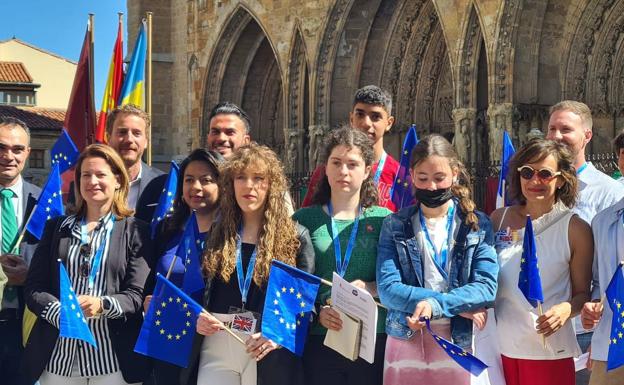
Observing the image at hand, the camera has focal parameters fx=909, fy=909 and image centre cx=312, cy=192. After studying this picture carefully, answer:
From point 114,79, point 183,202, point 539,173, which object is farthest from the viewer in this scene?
point 114,79

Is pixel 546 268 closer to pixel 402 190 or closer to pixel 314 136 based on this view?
pixel 402 190

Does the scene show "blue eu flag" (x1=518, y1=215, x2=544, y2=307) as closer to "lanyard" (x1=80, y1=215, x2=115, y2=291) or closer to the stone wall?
"lanyard" (x1=80, y1=215, x2=115, y2=291)

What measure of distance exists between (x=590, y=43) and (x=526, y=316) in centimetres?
1056

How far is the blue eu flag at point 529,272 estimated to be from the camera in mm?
4242

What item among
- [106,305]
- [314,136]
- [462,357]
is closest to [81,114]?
[106,305]

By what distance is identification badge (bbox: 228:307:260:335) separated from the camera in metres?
4.35

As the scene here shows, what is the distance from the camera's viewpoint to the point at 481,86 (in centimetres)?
1497

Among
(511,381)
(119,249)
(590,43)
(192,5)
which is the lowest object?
(511,381)

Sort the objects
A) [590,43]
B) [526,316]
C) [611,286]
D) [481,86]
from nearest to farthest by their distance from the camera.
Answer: [611,286], [526,316], [590,43], [481,86]

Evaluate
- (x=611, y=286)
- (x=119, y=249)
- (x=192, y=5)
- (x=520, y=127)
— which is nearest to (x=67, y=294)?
(x=119, y=249)

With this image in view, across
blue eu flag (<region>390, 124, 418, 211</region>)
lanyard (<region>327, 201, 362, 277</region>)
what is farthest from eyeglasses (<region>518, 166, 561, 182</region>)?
blue eu flag (<region>390, 124, 418, 211</region>)

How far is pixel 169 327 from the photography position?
14.4 feet

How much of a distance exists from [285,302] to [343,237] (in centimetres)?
48

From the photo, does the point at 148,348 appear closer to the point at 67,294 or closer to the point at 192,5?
the point at 67,294
